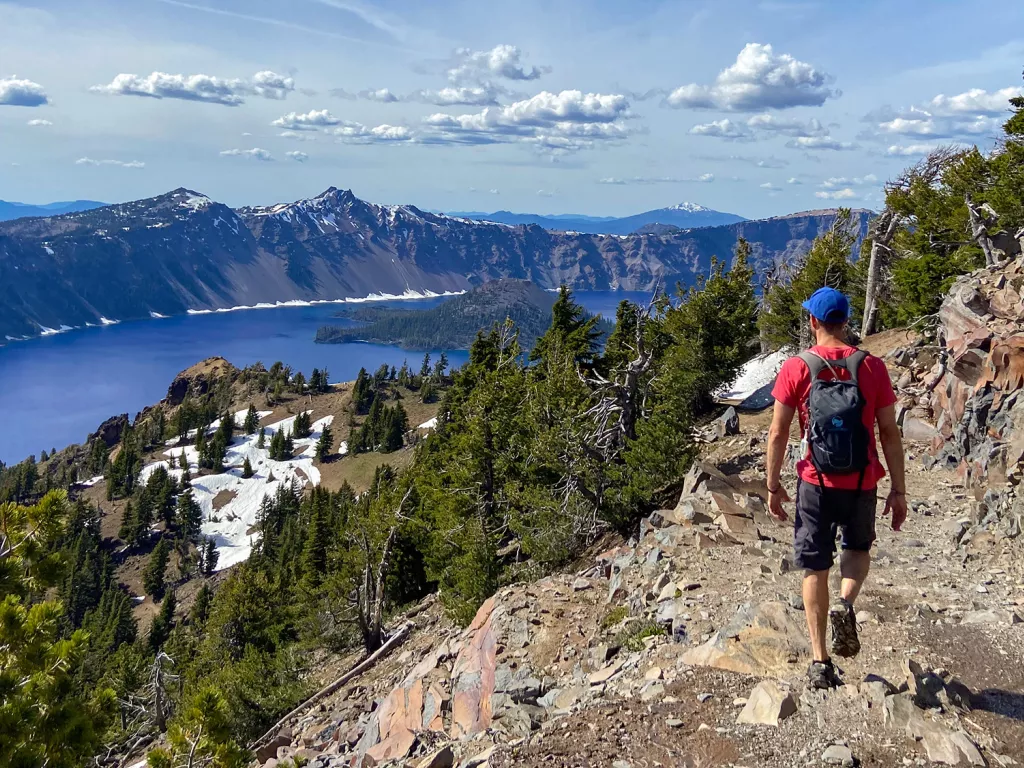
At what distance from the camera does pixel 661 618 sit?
Result: 10312 millimetres

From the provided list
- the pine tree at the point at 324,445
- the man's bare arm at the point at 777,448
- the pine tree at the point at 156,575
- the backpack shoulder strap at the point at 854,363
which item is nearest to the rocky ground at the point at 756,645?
the man's bare arm at the point at 777,448

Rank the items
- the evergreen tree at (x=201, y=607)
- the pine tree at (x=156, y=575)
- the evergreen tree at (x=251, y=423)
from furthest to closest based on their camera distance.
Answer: the evergreen tree at (x=251, y=423)
the pine tree at (x=156, y=575)
the evergreen tree at (x=201, y=607)

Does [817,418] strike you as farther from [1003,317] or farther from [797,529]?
[1003,317]

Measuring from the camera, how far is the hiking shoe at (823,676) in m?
6.88

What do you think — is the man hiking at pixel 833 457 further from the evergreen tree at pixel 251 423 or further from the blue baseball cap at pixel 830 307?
the evergreen tree at pixel 251 423

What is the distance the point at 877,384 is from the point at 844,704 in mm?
2872

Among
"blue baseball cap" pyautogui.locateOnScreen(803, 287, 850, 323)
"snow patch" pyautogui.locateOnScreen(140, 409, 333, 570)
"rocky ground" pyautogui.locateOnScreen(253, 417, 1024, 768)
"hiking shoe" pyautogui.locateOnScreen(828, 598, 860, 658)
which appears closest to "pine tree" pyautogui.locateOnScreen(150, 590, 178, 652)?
"snow patch" pyautogui.locateOnScreen(140, 409, 333, 570)

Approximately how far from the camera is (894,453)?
257 inches

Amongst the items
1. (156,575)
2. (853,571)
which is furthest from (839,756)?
(156,575)

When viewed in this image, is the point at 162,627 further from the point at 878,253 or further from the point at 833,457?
the point at 833,457

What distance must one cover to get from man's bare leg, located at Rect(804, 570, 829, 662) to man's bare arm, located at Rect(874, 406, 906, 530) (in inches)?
31.8

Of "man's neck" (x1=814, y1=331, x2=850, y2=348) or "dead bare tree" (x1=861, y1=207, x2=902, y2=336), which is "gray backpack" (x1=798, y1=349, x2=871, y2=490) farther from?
"dead bare tree" (x1=861, y1=207, x2=902, y2=336)

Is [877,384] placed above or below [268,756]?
above

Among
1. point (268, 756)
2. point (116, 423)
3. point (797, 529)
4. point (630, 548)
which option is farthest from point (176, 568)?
point (797, 529)
